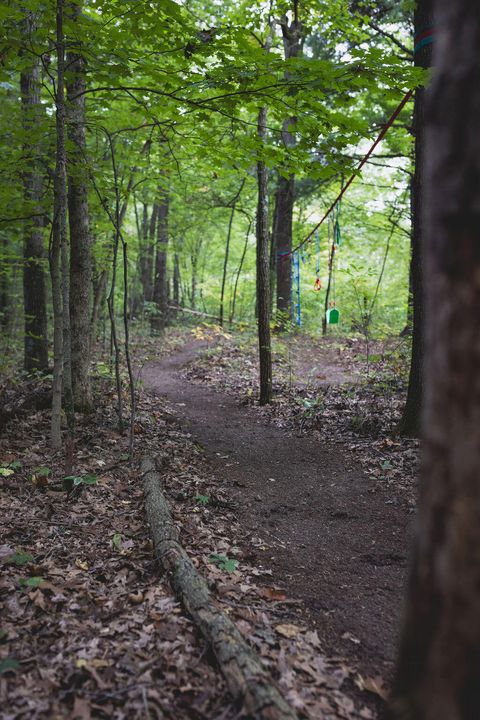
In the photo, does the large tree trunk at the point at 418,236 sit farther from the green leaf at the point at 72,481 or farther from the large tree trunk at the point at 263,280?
the green leaf at the point at 72,481

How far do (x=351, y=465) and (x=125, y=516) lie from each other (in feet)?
10.3

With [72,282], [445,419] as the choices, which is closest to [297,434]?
[72,282]

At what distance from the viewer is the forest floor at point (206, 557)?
7.62 ft

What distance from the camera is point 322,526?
4.57m

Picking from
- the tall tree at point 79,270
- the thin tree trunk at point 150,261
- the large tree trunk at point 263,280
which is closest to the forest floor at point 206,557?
the tall tree at point 79,270

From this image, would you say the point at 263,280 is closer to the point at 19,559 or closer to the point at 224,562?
the point at 224,562

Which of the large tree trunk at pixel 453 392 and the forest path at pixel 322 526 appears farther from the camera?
the forest path at pixel 322 526

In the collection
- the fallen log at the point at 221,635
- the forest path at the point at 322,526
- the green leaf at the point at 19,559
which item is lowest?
the forest path at the point at 322,526

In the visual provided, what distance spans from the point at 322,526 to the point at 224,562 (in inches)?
53.0

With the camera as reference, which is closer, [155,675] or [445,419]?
[445,419]

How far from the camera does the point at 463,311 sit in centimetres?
113

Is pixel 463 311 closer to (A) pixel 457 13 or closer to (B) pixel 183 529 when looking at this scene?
(A) pixel 457 13

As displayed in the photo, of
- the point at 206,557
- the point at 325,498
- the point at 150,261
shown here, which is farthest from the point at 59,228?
the point at 150,261

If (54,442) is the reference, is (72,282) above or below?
above
